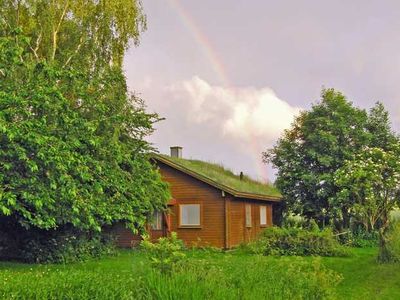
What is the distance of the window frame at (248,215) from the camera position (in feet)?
103

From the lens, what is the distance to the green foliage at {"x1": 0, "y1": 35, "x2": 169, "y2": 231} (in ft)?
60.2

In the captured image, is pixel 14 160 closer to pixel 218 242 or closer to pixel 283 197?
pixel 218 242

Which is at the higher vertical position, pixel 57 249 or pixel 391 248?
pixel 391 248

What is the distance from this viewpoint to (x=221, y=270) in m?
9.06

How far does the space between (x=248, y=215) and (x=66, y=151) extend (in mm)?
15745

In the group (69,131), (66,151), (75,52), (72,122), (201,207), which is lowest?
(201,207)

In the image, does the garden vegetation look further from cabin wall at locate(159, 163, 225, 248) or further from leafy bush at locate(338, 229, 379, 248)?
leafy bush at locate(338, 229, 379, 248)

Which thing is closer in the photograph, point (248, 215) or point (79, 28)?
point (79, 28)

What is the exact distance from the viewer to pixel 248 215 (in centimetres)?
3209

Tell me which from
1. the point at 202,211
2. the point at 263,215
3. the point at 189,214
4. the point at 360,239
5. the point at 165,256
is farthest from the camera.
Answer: the point at 263,215

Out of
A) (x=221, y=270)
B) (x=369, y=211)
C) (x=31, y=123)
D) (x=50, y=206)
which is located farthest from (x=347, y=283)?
(x=369, y=211)

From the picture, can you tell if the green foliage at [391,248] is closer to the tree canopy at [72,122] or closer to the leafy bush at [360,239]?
the tree canopy at [72,122]

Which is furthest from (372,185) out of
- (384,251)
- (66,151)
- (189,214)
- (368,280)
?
(66,151)

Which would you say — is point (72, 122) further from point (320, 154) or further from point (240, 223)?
point (320, 154)
